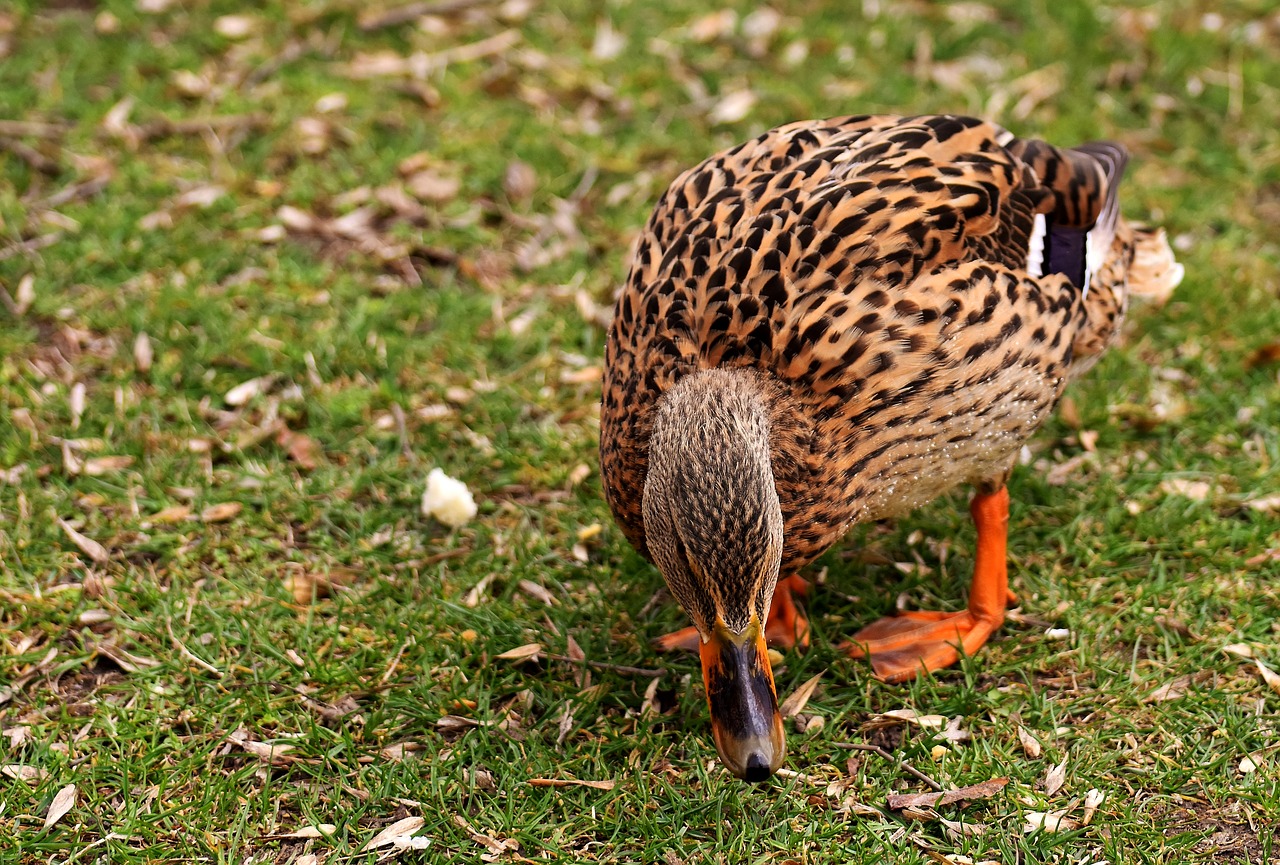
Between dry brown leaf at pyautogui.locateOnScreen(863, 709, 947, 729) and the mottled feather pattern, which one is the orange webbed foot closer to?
dry brown leaf at pyautogui.locateOnScreen(863, 709, 947, 729)

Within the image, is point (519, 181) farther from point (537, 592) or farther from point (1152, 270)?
point (1152, 270)

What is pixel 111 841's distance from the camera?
3.45 metres

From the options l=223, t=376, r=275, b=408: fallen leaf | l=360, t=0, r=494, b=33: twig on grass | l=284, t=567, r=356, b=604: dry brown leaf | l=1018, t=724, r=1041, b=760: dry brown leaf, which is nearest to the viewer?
l=1018, t=724, r=1041, b=760: dry brown leaf

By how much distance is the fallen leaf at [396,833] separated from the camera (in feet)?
11.4

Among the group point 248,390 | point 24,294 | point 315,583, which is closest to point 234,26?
point 24,294

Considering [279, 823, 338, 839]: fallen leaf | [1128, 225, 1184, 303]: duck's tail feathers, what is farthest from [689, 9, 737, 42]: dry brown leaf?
[279, 823, 338, 839]: fallen leaf

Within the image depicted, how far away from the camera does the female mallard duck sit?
10.7ft

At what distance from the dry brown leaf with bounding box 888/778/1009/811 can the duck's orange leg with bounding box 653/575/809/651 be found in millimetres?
638

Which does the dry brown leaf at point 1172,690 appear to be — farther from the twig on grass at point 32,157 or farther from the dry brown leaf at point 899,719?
the twig on grass at point 32,157

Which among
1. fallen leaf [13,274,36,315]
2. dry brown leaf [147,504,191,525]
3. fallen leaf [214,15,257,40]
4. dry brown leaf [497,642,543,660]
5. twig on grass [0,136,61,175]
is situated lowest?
dry brown leaf [497,642,543,660]

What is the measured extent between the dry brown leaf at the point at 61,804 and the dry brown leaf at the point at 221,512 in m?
1.17

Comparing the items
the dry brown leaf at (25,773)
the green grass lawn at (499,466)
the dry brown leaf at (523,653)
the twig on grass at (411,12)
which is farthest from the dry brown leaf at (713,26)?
the dry brown leaf at (25,773)

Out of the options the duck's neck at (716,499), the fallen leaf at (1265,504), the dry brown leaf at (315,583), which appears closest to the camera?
the duck's neck at (716,499)

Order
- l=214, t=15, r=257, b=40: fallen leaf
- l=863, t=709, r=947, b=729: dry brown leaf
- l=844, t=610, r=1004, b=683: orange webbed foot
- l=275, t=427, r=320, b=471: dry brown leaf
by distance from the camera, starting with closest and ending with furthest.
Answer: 1. l=863, t=709, r=947, b=729: dry brown leaf
2. l=844, t=610, r=1004, b=683: orange webbed foot
3. l=275, t=427, r=320, b=471: dry brown leaf
4. l=214, t=15, r=257, b=40: fallen leaf
